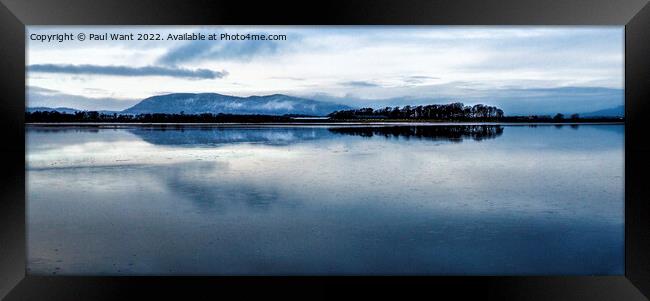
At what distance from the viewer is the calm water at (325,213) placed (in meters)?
9.87

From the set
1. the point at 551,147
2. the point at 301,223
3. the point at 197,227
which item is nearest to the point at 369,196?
the point at 301,223

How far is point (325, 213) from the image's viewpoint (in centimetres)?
1241

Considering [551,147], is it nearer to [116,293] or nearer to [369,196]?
[369,196]

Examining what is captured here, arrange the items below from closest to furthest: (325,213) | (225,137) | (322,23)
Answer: (322,23) → (325,213) → (225,137)

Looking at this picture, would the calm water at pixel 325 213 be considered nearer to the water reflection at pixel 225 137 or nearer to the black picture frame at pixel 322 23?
the black picture frame at pixel 322 23

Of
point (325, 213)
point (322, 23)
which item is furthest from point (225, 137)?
point (322, 23)

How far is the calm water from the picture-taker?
32.4 ft

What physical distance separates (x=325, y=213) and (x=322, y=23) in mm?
A: 7520

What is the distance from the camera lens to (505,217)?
1251 cm

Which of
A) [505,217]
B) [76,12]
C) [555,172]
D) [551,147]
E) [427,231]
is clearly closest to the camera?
[76,12]

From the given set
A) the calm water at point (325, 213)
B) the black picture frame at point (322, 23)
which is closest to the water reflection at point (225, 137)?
the calm water at point (325, 213)

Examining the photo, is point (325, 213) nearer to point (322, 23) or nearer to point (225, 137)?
point (322, 23)

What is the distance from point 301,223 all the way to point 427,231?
8.55ft

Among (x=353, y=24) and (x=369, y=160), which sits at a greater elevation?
(x=353, y=24)
